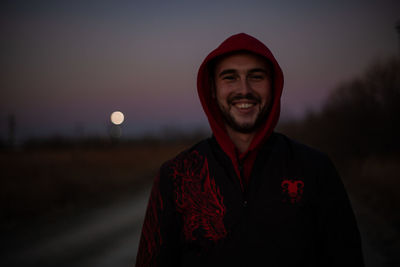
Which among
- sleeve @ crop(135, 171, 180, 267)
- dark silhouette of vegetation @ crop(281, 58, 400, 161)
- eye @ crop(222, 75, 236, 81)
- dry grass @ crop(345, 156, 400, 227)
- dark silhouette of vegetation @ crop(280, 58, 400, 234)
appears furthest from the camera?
dark silhouette of vegetation @ crop(281, 58, 400, 161)

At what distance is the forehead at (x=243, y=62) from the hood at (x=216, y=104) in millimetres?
46

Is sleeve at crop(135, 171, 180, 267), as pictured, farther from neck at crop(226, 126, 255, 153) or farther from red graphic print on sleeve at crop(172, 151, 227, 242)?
neck at crop(226, 126, 255, 153)

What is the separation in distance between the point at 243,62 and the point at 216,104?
0.42 meters

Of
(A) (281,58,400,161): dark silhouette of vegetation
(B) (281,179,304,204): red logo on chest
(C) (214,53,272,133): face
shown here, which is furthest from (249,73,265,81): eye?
(A) (281,58,400,161): dark silhouette of vegetation

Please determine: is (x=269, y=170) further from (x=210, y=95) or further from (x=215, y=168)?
(x=210, y=95)

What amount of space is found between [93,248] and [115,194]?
5.36 meters

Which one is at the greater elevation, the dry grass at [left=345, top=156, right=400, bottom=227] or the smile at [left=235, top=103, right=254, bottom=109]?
the smile at [left=235, top=103, right=254, bottom=109]

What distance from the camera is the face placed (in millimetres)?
1955

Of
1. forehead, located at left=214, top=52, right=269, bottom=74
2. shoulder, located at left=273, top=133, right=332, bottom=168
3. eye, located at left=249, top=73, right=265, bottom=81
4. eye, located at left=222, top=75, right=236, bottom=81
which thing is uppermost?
forehead, located at left=214, top=52, right=269, bottom=74

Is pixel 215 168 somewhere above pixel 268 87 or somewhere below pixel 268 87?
below

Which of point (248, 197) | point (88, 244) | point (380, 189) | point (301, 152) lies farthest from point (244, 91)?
point (380, 189)

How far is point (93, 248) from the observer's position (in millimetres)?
4969

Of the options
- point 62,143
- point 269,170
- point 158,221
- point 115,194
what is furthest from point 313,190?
point 62,143

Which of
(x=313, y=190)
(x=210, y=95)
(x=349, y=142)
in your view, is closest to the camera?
(x=313, y=190)
